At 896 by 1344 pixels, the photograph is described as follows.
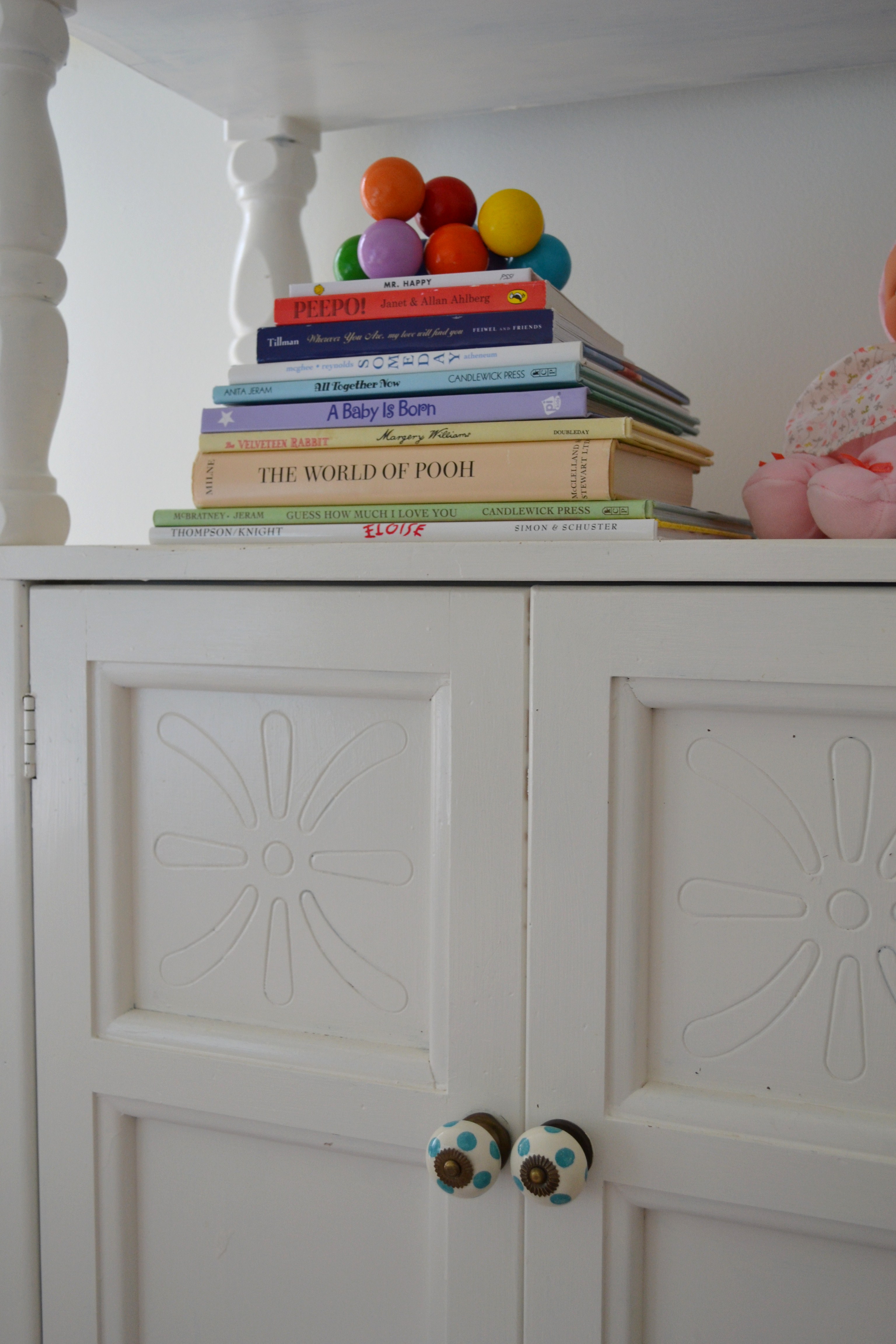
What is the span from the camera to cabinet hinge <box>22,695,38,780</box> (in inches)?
28.6

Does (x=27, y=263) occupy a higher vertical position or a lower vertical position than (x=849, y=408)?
higher

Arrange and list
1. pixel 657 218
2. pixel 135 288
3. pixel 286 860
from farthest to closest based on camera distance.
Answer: pixel 135 288
pixel 657 218
pixel 286 860

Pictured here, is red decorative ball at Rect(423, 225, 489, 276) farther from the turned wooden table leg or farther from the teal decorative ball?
the turned wooden table leg

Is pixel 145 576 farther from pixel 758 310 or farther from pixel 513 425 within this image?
pixel 758 310

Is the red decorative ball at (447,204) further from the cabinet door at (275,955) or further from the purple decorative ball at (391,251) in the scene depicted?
the cabinet door at (275,955)

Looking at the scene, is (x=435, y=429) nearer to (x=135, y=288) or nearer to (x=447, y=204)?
(x=447, y=204)

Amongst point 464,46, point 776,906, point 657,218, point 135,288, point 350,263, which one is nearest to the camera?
point 776,906

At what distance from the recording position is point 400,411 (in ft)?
2.26

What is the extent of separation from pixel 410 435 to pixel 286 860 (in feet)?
0.98

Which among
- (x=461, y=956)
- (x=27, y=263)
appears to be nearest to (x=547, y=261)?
(x=27, y=263)

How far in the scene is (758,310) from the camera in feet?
3.30

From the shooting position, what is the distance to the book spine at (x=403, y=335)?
670 millimetres

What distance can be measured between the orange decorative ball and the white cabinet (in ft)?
1.04

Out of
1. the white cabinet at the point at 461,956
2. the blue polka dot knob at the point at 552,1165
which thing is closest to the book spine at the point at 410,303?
the white cabinet at the point at 461,956
